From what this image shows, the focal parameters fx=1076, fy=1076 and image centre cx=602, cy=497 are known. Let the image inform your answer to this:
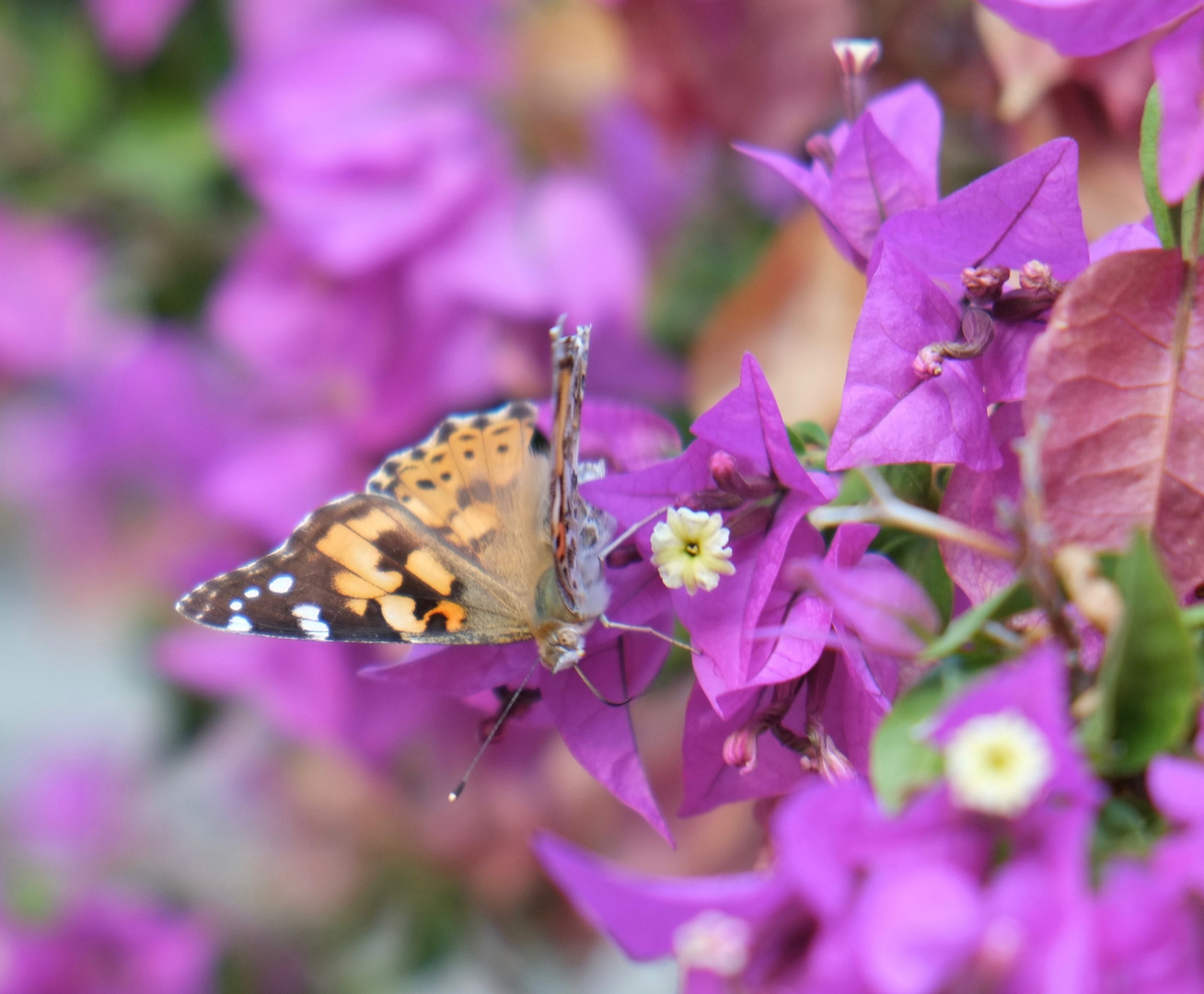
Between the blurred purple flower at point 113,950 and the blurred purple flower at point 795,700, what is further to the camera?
the blurred purple flower at point 113,950

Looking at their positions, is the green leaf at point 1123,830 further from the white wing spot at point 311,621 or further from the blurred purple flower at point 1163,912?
the white wing spot at point 311,621

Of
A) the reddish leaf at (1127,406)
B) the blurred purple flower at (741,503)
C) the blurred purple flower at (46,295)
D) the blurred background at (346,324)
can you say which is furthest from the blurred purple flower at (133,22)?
the reddish leaf at (1127,406)

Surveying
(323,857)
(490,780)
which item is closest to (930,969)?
(490,780)

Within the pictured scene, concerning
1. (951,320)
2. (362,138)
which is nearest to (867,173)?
(951,320)

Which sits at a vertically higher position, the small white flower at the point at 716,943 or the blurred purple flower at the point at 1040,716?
the blurred purple flower at the point at 1040,716

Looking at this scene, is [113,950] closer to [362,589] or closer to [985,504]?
[362,589]
